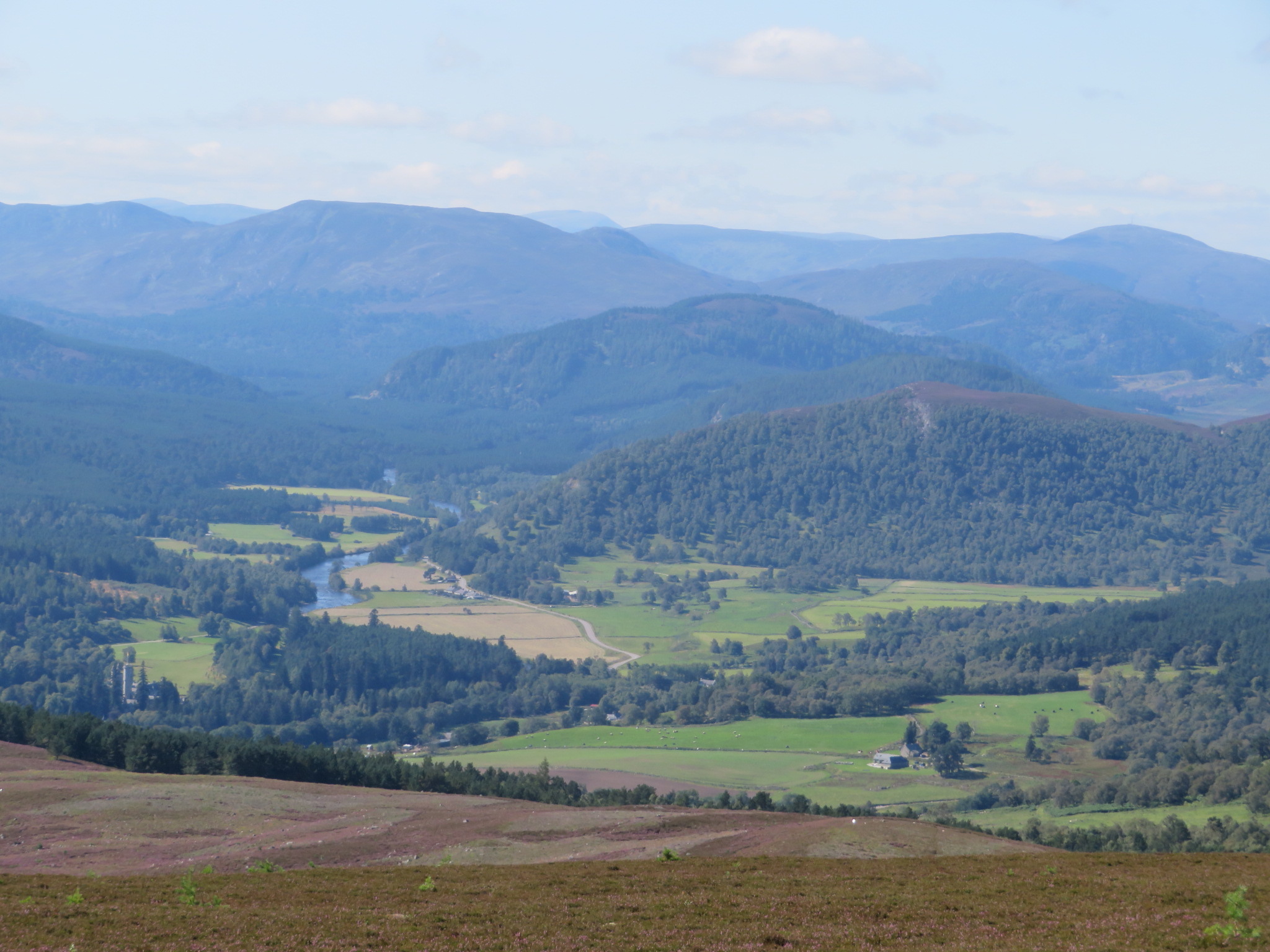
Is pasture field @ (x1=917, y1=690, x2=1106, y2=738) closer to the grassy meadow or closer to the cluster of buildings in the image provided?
the cluster of buildings

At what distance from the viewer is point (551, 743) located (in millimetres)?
134375

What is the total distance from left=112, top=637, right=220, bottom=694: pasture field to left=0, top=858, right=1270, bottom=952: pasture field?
121794 millimetres

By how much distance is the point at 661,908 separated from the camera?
125 feet

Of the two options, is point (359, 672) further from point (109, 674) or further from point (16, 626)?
point (16, 626)

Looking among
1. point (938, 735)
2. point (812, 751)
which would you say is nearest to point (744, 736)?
point (812, 751)

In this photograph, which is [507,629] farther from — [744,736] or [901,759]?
[901,759]

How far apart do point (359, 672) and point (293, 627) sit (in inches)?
820

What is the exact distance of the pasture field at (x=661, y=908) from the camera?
3381cm

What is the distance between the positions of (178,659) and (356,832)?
125 metres

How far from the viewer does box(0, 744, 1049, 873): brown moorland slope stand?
52.2m

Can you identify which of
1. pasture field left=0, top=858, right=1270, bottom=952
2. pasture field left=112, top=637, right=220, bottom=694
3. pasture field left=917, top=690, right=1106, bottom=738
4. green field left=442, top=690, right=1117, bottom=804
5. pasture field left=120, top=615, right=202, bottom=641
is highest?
pasture field left=0, top=858, right=1270, bottom=952

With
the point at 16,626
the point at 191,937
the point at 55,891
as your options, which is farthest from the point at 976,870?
the point at 16,626

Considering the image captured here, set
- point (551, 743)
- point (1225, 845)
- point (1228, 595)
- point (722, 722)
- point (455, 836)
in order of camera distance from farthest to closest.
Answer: point (1228, 595)
point (722, 722)
point (551, 743)
point (1225, 845)
point (455, 836)

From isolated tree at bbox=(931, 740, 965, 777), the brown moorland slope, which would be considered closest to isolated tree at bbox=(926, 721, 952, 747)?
isolated tree at bbox=(931, 740, 965, 777)
